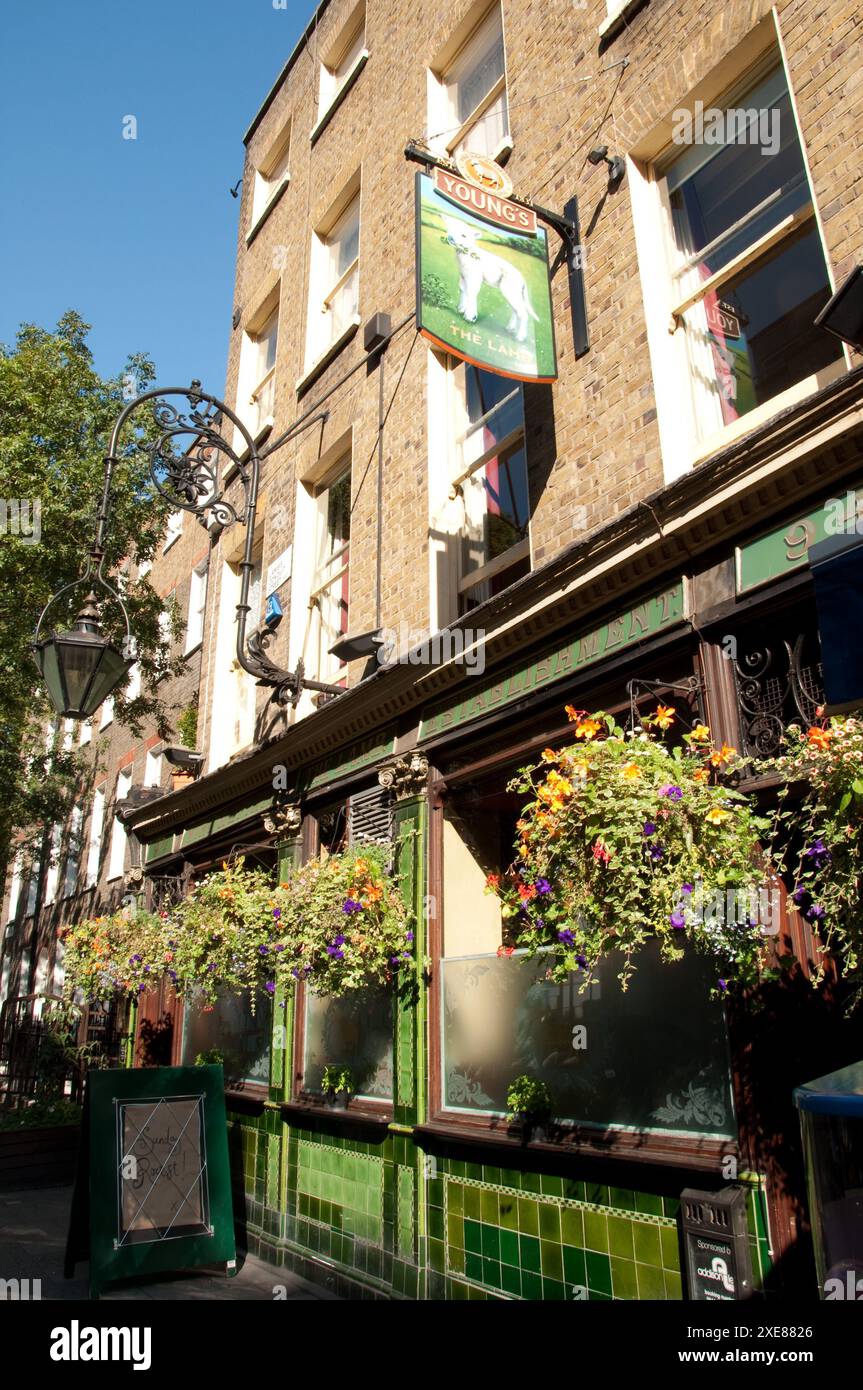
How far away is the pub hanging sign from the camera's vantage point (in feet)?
22.7

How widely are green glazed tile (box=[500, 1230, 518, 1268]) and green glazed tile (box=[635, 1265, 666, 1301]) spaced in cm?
113

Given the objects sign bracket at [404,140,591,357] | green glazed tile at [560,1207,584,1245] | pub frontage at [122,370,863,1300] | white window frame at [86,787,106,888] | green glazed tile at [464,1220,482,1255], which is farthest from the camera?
white window frame at [86,787,106,888]

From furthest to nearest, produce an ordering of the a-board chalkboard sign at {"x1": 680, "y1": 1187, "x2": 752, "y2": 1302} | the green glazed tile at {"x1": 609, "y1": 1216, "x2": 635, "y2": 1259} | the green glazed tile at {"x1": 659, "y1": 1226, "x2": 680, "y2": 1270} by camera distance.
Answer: the green glazed tile at {"x1": 609, "y1": 1216, "x2": 635, "y2": 1259}, the green glazed tile at {"x1": 659, "y1": 1226, "x2": 680, "y2": 1270}, the a-board chalkboard sign at {"x1": 680, "y1": 1187, "x2": 752, "y2": 1302}

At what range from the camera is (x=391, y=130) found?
37.0ft

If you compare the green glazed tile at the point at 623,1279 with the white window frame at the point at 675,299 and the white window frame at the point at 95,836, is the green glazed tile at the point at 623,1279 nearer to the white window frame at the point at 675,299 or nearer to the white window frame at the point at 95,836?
the white window frame at the point at 675,299

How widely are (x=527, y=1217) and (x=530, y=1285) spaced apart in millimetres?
378

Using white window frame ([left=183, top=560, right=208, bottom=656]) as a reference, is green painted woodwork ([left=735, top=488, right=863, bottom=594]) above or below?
below

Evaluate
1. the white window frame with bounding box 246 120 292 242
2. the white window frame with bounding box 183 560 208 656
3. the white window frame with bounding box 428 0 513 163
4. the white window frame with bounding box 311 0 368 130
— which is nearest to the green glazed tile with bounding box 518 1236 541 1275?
the white window frame with bounding box 428 0 513 163

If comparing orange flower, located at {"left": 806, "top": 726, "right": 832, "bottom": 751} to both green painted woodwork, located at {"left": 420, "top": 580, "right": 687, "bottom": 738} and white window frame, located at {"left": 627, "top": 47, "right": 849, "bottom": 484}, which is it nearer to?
green painted woodwork, located at {"left": 420, "top": 580, "right": 687, "bottom": 738}

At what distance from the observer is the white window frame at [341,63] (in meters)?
12.9

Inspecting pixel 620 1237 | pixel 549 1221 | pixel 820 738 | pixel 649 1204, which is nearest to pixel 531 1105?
pixel 549 1221

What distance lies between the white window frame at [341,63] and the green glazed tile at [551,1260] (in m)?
13.4

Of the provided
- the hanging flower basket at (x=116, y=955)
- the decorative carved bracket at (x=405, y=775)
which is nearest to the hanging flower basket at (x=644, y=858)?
the decorative carved bracket at (x=405, y=775)

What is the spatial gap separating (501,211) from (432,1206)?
296 inches
